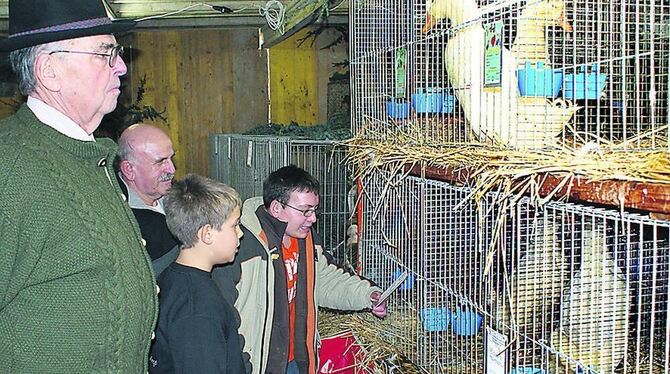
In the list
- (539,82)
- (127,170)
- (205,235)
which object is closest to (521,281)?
(539,82)

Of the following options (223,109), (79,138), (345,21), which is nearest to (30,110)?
(79,138)

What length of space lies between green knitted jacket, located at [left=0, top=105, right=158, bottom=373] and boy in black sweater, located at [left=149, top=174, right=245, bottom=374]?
1.99 ft

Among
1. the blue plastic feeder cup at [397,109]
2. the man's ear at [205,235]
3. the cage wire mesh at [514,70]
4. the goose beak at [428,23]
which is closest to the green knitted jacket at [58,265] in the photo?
the man's ear at [205,235]

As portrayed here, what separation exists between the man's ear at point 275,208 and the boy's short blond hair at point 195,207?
0.54m

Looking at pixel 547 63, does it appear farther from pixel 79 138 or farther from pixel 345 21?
pixel 345 21

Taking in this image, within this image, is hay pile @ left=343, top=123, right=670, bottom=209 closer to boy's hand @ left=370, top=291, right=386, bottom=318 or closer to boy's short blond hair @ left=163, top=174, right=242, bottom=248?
boy's short blond hair @ left=163, top=174, right=242, bottom=248

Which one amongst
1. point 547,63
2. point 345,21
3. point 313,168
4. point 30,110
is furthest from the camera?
point 345,21

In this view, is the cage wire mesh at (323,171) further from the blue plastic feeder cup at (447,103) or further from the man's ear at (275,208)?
the blue plastic feeder cup at (447,103)

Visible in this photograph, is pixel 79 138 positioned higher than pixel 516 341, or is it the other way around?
pixel 79 138

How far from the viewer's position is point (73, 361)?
1545 millimetres

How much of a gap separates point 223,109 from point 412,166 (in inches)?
264

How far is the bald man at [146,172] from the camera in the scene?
10.4 feet

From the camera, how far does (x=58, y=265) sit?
152 centimetres

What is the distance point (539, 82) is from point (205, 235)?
1.23 meters
